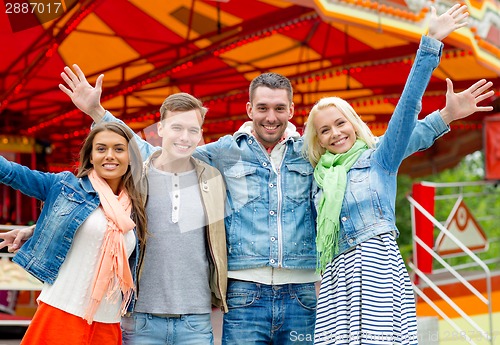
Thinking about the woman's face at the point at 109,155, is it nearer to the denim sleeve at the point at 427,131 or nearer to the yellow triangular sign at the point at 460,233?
the denim sleeve at the point at 427,131

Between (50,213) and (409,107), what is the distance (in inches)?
55.7

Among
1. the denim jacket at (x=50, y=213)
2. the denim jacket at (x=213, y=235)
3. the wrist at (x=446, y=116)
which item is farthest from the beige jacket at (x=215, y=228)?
the wrist at (x=446, y=116)


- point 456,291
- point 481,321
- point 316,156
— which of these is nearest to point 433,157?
point 456,291

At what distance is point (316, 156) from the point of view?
3154 millimetres

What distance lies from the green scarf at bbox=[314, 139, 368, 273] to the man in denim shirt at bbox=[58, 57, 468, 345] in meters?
0.13

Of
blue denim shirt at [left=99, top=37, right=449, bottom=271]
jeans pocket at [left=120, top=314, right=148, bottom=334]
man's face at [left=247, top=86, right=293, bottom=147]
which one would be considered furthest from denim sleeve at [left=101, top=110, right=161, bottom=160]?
jeans pocket at [left=120, top=314, right=148, bottom=334]

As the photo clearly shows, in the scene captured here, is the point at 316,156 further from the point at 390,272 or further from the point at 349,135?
the point at 390,272

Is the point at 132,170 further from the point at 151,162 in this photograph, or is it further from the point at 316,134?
the point at 316,134

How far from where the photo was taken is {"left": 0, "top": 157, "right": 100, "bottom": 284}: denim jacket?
2.79 meters

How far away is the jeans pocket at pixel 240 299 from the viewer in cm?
299

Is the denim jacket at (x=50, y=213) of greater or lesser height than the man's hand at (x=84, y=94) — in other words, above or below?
below

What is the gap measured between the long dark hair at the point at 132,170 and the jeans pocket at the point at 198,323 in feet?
1.12

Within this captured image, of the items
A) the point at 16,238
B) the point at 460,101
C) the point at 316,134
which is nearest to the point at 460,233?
the point at 460,101

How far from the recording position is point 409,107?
9.45 ft
